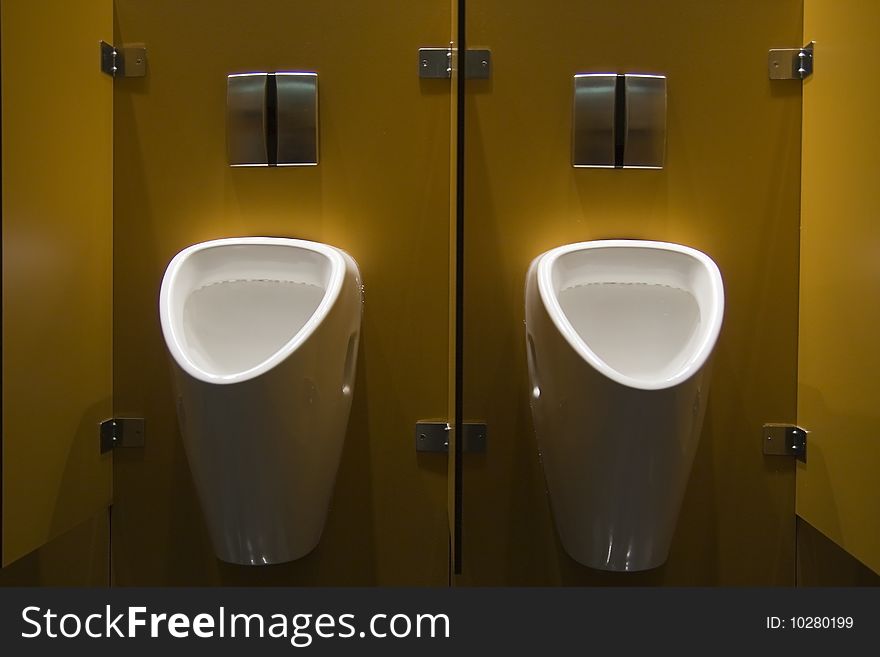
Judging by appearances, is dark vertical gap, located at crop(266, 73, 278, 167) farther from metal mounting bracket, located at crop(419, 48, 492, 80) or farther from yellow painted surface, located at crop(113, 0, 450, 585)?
metal mounting bracket, located at crop(419, 48, 492, 80)

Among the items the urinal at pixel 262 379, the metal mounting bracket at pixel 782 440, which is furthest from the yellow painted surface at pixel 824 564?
the urinal at pixel 262 379

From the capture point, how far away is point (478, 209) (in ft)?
5.53

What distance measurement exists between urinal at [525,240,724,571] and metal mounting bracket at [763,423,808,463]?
1.13 ft

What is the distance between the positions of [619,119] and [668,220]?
0.82ft

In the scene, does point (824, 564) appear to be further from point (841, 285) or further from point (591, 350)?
point (591, 350)

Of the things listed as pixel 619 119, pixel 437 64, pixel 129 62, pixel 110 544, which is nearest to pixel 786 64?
pixel 619 119

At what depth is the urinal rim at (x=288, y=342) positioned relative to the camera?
1325 mm

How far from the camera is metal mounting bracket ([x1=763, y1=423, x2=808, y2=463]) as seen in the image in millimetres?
1685

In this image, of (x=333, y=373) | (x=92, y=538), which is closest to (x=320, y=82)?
(x=333, y=373)

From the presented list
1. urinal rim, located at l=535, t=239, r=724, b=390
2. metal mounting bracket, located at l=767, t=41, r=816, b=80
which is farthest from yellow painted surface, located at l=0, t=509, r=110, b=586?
metal mounting bracket, located at l=767, t=41, r=816, b=80

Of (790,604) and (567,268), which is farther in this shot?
(567,268)

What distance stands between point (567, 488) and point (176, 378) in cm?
77

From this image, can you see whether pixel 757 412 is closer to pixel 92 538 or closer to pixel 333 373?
pixel 333 373

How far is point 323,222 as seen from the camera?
174 cm
